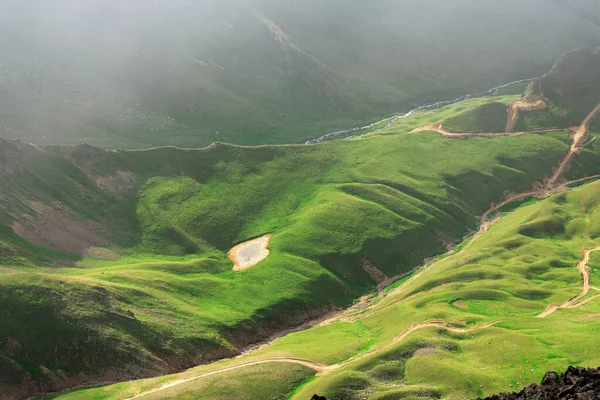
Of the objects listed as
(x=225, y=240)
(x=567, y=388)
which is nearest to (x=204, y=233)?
(x=225, y=240)

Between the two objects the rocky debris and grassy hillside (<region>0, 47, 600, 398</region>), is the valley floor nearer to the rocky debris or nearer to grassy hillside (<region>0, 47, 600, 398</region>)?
grassy hillside (<region>0, 47, 600, 398</region>)

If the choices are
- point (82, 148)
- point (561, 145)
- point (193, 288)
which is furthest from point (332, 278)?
point (561, 145)

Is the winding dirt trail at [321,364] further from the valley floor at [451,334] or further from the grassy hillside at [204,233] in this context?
the grassy hillside at [204,233]

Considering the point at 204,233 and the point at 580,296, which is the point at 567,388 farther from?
the point at 204,233

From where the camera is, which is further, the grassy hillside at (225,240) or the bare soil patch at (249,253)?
the bare soil patch at (249,253)

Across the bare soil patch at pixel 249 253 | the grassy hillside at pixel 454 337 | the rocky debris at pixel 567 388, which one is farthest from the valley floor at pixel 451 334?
the bare soil patch at pixel 249 253

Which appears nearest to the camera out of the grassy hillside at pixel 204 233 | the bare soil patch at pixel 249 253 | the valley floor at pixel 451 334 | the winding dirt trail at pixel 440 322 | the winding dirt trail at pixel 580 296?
the valley floor at pixel 451 334

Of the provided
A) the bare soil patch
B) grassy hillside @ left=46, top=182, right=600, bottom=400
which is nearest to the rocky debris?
grassy hillside @ left=46, top=182, right=600, bottom=400
